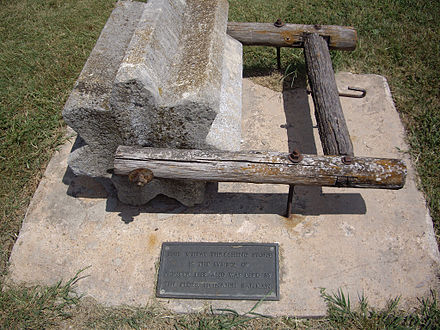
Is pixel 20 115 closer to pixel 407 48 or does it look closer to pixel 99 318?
pixel 99 318

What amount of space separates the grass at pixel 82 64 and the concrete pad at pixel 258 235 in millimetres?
115

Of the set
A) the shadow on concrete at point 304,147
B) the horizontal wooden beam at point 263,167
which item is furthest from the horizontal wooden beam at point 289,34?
the horizontal wooden beam at point 263,167

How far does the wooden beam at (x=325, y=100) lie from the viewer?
3.05 meters

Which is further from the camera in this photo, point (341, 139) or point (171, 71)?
point (341, 139)

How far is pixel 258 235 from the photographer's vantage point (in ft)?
10.4

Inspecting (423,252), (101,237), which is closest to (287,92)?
(423,252)

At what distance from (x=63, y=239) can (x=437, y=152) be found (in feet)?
12.2

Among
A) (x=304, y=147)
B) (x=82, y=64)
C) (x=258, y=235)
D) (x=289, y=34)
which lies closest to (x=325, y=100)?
(x=304, y=147)

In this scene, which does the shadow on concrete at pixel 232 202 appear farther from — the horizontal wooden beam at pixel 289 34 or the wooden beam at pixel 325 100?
the horizontal wooden beam at pixel 289 34

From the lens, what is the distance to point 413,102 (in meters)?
4.18

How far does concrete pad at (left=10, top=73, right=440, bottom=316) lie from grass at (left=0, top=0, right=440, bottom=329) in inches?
4.5

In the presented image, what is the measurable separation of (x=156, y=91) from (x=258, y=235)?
1496 millimetres

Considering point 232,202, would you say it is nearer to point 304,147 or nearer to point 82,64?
point 304,147

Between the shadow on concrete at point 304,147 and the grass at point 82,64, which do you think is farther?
the shadow on concrete at point 304,147
